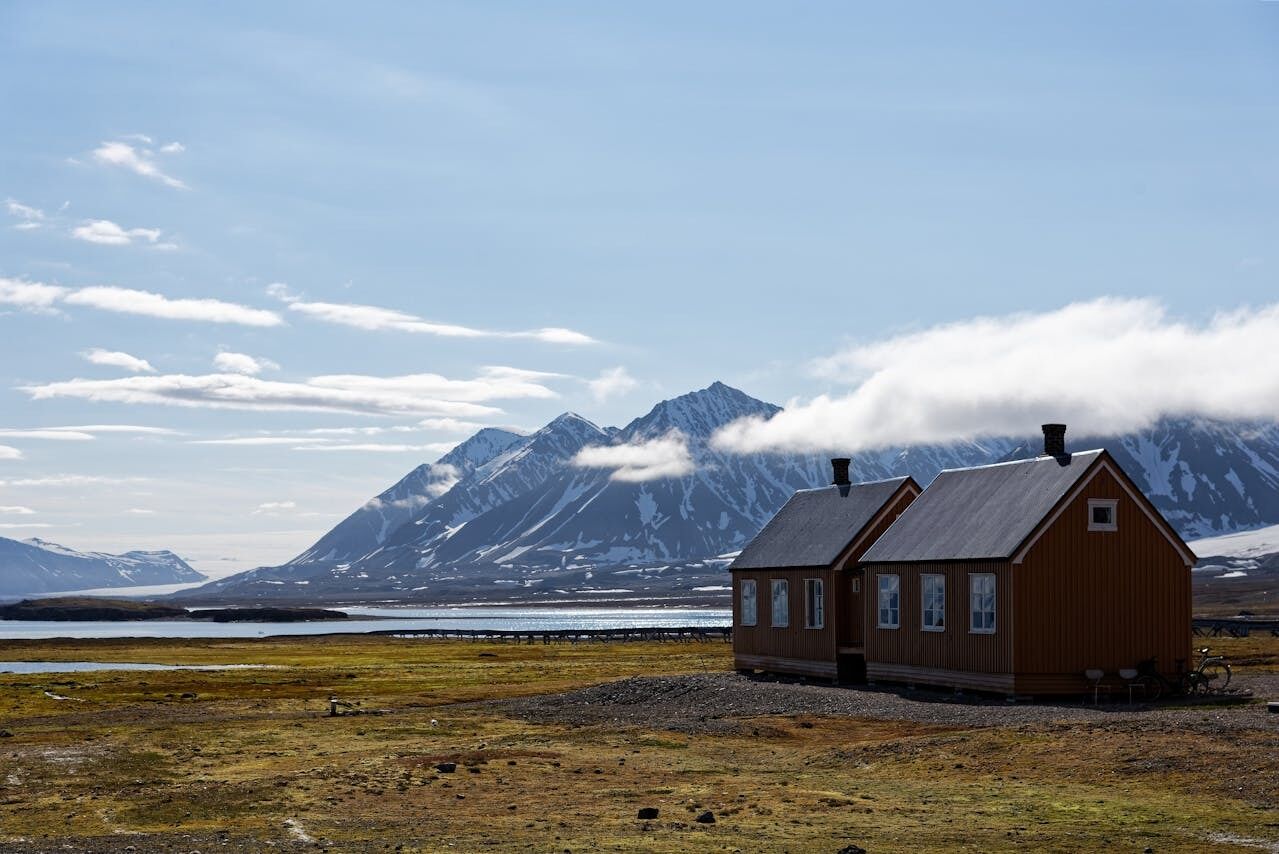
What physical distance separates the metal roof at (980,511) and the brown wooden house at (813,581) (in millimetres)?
2000

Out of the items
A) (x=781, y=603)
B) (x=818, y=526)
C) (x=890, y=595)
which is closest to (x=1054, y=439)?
(x=890, y=595)

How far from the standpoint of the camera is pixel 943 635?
2002 inches

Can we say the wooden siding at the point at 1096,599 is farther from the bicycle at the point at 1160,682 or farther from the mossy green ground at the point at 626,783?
the mossy green ground at the point at 626,783

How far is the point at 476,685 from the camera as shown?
221 feet

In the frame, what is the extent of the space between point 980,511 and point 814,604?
1054 cm

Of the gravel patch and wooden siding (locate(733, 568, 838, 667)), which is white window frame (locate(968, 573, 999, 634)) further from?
wooden siding (locate(733, 568, 838, 667))

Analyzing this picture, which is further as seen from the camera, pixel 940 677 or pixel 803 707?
pixel 940 677

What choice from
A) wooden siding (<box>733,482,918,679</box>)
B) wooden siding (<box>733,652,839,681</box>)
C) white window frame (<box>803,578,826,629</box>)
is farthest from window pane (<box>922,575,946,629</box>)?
white window frame (<box>803,578,826,629</box>)

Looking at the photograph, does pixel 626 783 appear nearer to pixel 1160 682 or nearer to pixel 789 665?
pixel 1160 682

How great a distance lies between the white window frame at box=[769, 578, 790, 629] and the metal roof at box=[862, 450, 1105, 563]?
5.98 metres

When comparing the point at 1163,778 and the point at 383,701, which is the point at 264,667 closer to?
the point at 383,701

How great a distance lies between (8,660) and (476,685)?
64.1 meters

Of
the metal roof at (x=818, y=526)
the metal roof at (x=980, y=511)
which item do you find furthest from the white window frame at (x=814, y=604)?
the metal roof at (x=980, y=511)

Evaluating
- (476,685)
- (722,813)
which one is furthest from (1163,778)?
(476,685)
